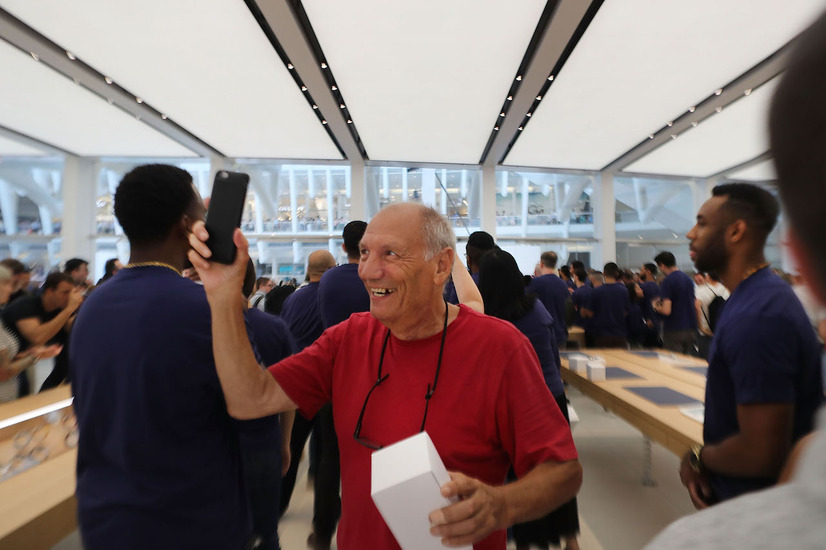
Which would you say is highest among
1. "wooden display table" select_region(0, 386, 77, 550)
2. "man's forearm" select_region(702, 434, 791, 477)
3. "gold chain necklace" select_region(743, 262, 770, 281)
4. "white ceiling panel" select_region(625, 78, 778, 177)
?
"white ceiling panel" select_region(625, 78, 778, 177)

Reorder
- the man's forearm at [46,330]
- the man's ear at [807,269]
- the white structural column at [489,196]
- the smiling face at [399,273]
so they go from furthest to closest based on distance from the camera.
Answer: the white structural column at [489,196], the man's forearm at [46,330], the smiling face at [399,273], the man's ear at [807,269]

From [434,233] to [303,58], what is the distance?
5381 mm

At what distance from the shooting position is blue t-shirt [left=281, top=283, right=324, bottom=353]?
124 inches

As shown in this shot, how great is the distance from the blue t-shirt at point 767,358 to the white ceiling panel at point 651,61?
451cm

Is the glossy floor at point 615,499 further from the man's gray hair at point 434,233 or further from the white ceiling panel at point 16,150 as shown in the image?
the white ceiling panel at point 16,150

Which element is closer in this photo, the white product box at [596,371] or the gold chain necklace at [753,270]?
the gold chain necklace at [753,270]

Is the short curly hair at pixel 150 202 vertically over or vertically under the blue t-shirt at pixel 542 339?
over

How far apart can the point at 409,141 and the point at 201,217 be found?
8.26m

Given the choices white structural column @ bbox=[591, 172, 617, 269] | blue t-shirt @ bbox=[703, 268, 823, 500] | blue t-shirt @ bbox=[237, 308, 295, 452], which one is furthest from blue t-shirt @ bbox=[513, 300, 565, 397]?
white structural column @ bbox=[591, 172, 617, 269]

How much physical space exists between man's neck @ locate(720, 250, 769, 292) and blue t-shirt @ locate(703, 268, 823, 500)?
0.08m

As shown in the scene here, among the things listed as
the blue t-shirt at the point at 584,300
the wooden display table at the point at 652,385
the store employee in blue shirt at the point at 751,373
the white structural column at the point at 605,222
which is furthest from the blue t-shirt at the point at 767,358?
the white structural column at the point at 605,222

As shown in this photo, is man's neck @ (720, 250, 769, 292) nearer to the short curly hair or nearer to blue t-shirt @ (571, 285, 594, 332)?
the short curly hair

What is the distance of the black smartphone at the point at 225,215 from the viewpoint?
3.20ft

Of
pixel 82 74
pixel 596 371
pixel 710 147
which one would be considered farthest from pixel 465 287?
pixel 710 147
